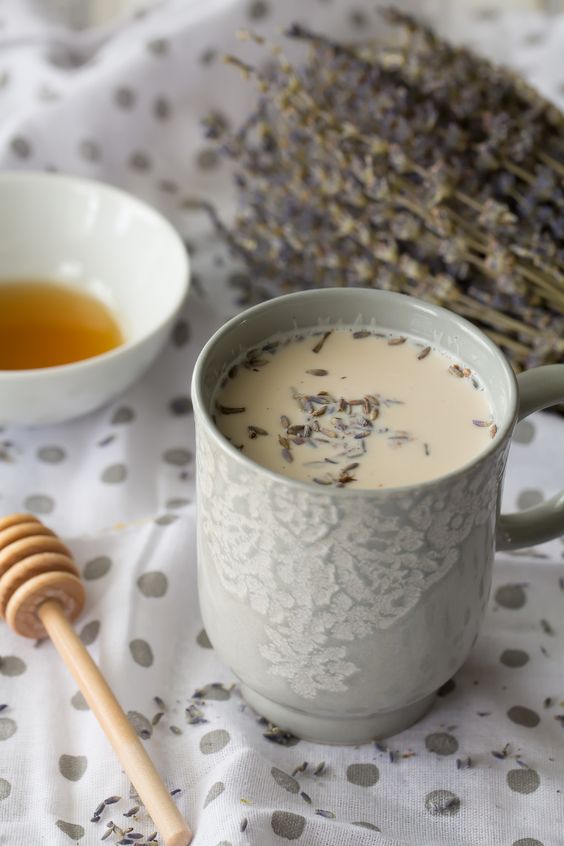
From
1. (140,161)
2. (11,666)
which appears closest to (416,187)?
(140,161)

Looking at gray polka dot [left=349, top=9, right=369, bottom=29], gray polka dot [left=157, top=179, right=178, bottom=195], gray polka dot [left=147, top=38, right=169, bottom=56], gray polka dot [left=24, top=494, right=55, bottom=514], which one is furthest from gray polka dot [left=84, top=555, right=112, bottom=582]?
gray polka dot [left=349, top=9, right=369, bottom=29]

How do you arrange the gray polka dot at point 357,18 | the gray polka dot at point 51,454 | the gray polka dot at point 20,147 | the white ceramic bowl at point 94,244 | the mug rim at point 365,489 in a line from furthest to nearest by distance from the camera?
the gray polka dot at point 357,18, the gray polka dot at point 20,147, the white ceramic bowl at point 94,244, the gray polka dot at point 51,454, the mug rim at point 365,489

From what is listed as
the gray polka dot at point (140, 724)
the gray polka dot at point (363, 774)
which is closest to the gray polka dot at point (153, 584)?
the gray polka dot at point (140, 724)

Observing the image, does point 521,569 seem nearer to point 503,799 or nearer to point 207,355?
point 503,799

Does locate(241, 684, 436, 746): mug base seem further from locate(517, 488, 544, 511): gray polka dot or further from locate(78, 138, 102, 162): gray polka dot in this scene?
locate(78, 138, 102, 162): gray polka dot

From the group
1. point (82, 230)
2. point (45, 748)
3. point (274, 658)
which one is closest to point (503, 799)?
point (274, 658)

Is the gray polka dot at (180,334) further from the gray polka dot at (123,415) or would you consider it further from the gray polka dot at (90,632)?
the gray polka dot at (90,632)

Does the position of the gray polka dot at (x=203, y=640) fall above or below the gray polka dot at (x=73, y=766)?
above
